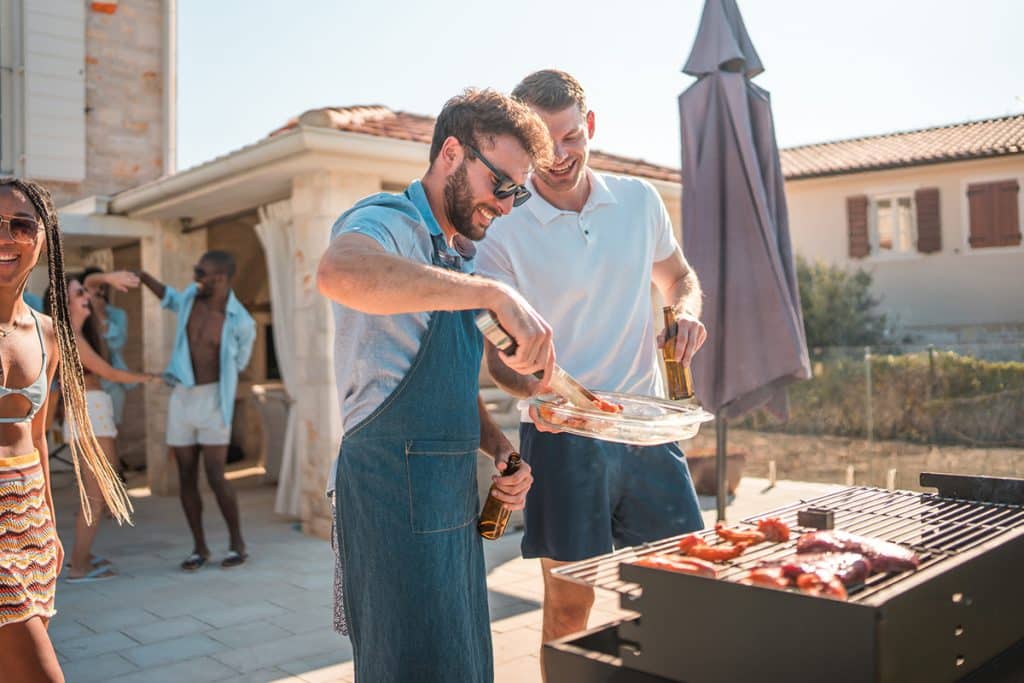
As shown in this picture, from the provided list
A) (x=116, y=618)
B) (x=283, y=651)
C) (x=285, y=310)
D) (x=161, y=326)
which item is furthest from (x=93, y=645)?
(x=161, y=326)

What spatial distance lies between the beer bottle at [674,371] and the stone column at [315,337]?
14.5 ft

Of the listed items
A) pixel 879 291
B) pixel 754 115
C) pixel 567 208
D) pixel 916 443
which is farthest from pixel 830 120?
pixel 567 208

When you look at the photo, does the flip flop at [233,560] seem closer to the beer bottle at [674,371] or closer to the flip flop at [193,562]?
the flip flop at [193,562]

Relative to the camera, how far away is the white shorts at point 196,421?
637 centimetres

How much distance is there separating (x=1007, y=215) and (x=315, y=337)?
1771cm

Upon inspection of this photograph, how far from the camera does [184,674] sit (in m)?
4.20

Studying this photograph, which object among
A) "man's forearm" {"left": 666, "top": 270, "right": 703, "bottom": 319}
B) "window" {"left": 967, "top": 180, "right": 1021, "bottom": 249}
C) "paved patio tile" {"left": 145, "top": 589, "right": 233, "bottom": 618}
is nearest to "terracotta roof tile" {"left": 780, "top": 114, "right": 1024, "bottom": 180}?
"window" {"left": 967, "top": 180, "right": 1021, "bottom": 249}

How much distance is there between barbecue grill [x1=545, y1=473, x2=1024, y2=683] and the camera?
1524mm

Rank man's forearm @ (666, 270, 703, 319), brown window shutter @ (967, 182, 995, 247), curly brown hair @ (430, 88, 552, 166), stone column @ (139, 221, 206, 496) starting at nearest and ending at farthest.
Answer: curly brown hair @ (430, 88, 552, 166)
man's forearm @ (666, 270, 703, 319)
stone column @ (139, 221, 206, 496)
brown window shutter @ (967, 182, 995, 247)

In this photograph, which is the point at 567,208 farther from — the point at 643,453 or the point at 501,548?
the point at 501,548

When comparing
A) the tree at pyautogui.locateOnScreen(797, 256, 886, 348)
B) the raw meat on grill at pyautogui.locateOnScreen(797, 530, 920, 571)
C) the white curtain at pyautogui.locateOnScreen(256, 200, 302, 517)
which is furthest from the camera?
the tree at pyautogui.locateOnScreen(797, 256, 886, 348)

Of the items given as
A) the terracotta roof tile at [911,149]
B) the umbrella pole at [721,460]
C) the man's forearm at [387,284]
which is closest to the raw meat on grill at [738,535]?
the man's forearm at [387,284]

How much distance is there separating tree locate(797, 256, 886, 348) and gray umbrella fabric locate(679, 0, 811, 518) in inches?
573

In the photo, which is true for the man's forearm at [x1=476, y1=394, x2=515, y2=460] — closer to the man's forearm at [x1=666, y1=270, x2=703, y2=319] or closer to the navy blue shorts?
the navy blue shorts
